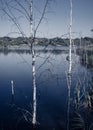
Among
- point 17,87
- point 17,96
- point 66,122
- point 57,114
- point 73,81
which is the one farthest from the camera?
point 73,81

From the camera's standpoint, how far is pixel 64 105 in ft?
62.9

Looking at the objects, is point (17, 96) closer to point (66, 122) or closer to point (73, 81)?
point (66, 122)

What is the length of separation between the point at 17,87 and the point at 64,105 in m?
10.4

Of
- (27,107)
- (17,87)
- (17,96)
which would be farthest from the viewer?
Result: (17,87)

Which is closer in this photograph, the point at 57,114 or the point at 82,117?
the point at 82,117

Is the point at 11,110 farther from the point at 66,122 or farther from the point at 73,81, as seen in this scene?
the point at 73,81

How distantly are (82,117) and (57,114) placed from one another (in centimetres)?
233

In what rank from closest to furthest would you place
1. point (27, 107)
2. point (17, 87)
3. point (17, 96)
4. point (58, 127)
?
point (58, 127) → point (27, 107) → point (17, 96) → point (17, 87)

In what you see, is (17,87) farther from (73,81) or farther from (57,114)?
(57,114)

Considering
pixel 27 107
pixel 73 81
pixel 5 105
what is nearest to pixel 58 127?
pixel 27 107

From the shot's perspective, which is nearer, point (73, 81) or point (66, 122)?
point (66, 122)

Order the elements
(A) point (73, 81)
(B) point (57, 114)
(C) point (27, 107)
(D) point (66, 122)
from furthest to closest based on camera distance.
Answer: (A) point (73, 81) < (C) point (27, 107) < (B) point (57, 114) < (D) point (66, 122)

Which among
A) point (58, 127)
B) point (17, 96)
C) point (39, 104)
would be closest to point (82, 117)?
point (58, 127)

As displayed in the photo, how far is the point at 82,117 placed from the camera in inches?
607
